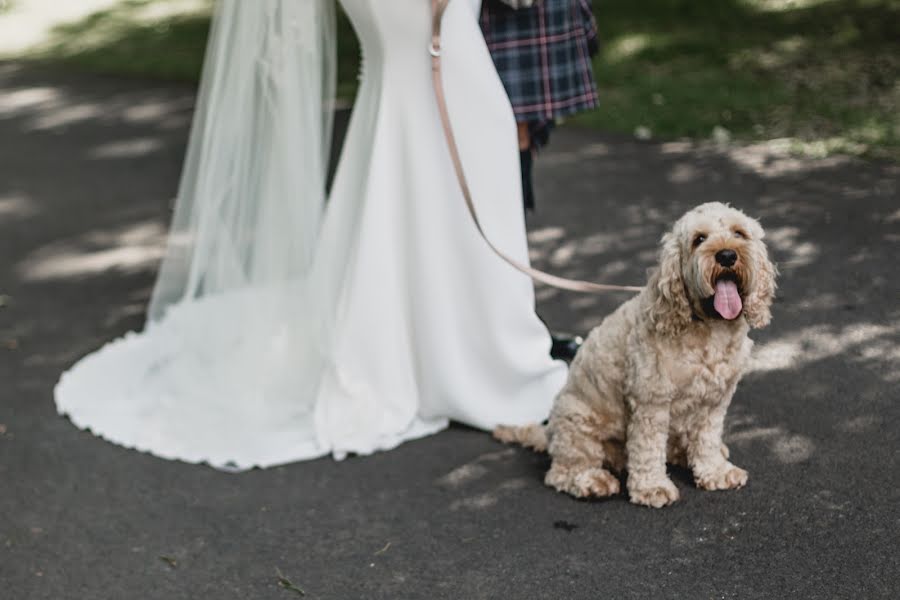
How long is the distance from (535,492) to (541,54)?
1.80 m

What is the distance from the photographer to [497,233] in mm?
4758

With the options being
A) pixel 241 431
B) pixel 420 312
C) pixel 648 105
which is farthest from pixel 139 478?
pixel 648 105

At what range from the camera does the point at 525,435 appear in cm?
461

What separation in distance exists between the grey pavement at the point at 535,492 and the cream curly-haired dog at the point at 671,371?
4.3 inches

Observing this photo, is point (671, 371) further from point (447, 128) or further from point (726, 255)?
point (447, 128)

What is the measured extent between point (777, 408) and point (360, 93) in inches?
86.0

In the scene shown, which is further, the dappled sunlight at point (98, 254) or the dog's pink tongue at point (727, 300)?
the dappled sunlight at point (98, 254)

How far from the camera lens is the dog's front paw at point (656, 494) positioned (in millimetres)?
4012

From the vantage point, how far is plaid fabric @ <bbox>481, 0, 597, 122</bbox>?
468 centimetres

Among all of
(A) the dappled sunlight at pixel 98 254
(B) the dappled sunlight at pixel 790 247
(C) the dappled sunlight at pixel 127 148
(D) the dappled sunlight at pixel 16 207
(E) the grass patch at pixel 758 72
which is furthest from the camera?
(C) the dappled sunlight at pixel 127 148

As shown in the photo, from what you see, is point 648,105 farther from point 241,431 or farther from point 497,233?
point 241,431

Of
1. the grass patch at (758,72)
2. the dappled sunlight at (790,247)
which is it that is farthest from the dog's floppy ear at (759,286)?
the grass patch at (758,72)

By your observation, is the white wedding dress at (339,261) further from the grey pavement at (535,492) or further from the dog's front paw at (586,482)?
the dog's front paw at (586,482)

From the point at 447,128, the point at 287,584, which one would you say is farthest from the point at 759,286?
the point at 287,584
